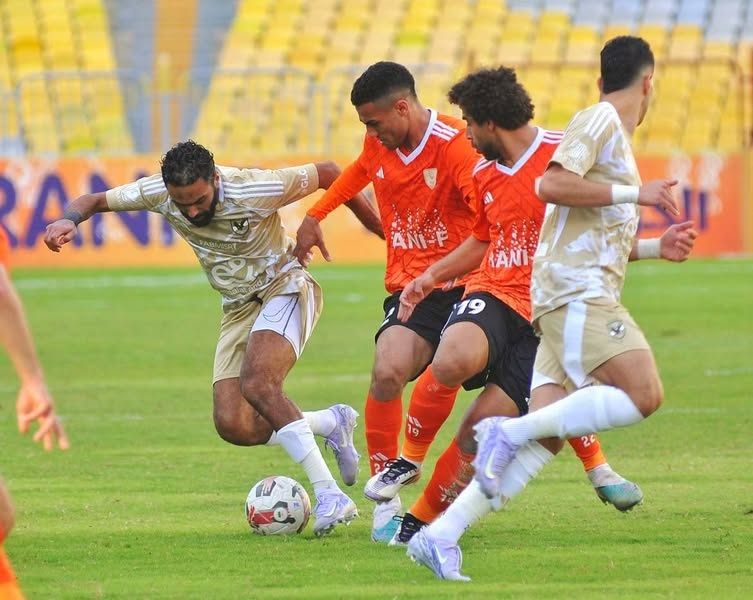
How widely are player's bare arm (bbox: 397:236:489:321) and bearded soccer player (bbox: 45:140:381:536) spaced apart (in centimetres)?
81

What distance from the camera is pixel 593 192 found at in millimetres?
5559

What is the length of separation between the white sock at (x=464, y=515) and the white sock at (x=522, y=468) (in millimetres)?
113

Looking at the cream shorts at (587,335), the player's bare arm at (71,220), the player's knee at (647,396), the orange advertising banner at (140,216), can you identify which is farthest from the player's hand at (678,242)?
the orange advertising banner at (140,216)

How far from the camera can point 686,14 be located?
98.3 feet

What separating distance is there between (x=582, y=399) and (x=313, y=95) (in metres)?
20.0

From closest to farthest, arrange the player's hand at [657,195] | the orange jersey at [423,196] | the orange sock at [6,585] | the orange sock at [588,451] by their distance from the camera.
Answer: the orange sock at [6,585] → the player's hand at [657,195] → the orange sock at [588,451] → the orange jersey at [423,196]

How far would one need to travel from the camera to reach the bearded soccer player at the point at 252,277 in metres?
7.17

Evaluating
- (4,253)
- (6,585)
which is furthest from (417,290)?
(6,585)

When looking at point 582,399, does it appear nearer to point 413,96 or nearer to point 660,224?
point 413,96

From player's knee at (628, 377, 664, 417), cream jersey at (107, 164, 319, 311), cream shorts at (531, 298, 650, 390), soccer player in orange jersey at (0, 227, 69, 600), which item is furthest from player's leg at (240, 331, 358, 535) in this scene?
soccer player in orange jersey at (0, 227, 69, 600)

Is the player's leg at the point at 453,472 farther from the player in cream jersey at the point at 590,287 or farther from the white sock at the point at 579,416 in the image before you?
the white sock at the point at 579,416

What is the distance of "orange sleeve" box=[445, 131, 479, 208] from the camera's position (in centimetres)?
716

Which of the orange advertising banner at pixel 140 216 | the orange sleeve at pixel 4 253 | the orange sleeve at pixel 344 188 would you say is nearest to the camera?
the orange sleeve at pixel 4 253

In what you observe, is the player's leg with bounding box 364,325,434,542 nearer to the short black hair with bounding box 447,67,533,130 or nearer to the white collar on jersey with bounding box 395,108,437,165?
the white collar on jersey with bounding box 395,108,437,165
